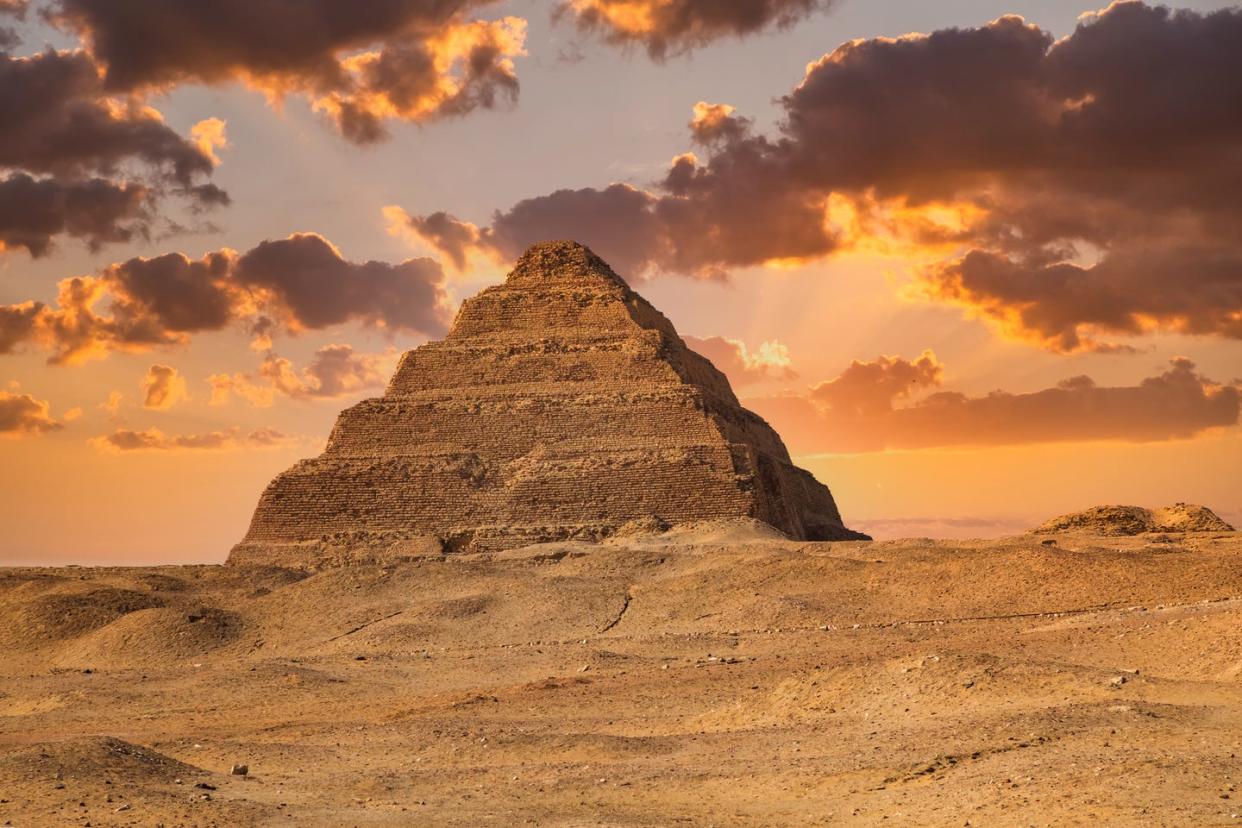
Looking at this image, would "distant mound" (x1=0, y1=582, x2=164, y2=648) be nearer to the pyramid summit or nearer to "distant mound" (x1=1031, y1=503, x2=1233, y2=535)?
the pyramid summit

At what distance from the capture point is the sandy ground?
10977 millimetres

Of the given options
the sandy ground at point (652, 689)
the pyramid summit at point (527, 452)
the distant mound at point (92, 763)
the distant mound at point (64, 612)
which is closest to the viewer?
the sandy ground at point (652, 689)

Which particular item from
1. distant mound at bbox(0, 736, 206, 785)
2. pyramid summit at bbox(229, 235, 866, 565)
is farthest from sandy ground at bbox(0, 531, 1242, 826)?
pyramid summit at bbox(229, 235, 866, 565)

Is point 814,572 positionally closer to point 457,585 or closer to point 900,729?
point 457,585

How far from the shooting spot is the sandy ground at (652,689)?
10977 mm

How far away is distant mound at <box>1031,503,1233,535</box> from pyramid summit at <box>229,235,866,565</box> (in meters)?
9.25

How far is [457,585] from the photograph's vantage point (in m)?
31.9

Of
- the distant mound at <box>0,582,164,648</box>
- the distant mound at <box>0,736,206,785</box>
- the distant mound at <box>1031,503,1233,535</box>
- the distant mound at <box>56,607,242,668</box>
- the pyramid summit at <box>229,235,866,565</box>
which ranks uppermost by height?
the pyramid summit at <box>229,235,866,565</box>

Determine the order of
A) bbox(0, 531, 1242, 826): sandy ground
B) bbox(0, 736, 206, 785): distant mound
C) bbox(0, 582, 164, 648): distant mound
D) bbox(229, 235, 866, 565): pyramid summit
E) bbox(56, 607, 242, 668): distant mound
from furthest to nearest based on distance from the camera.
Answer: bbox(229, 235, 866, 565): pyramid summit, bbox(0, 582, 164, 648): distant mound, bbox(56, 607, 242, 668): distant mound, bbox(0, 736, 206, 785): distant mound, bbox(0, 531, 1242, 826): sandy ground

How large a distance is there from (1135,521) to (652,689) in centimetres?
3196

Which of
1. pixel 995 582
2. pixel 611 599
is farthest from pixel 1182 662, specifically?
pixel 611 599

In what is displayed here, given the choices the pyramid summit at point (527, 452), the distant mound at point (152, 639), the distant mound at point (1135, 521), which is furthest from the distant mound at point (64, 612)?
the distant mound at point (1135, 521)

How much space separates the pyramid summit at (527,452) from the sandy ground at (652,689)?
6.51 metres

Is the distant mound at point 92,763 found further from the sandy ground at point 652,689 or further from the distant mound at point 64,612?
the distant mound at point 64,612
